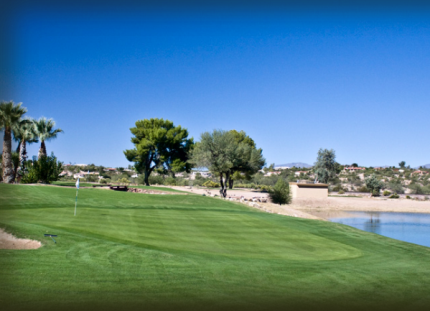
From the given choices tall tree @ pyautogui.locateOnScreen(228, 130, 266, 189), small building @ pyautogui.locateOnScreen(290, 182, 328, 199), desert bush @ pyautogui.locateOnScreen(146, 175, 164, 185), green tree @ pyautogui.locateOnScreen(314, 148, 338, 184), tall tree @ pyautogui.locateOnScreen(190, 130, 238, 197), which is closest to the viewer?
tall tree @ pyautogui.locateOnScreen(190, 130, 238, 197)

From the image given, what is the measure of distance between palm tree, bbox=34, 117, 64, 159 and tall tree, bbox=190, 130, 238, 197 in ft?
53.0

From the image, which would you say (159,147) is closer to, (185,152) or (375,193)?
(185,152)

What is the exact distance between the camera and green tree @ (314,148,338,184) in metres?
72.4

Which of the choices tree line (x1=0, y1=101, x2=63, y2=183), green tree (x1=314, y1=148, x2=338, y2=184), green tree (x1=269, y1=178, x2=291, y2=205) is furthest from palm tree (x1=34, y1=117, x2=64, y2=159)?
green tree (x1=314, y1=148, x2=338, y2=184)

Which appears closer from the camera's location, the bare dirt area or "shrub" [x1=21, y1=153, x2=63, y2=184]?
"shrub" [x1=21, y1=153, x2=63, y2=184]

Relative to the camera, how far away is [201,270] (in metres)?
7.97

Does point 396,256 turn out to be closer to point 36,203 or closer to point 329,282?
point 329,282

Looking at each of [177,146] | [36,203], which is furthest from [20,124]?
[177,146]

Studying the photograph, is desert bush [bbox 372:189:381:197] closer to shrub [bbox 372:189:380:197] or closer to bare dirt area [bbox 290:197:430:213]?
shrub [bbox 372:189:380:197]

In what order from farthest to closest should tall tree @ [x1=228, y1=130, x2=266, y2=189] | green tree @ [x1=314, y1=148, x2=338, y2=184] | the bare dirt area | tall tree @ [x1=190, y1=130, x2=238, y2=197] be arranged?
green tree @ [x1=314, y1=148, x2=338, y2=184]
the bare dirt area
tall tree @ [x1=228, y1=130, x2=266, y2=189]
tall tree @ [x1=190, y1=130, x2=238, y2=197]

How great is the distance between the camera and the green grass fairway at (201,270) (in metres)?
5.75

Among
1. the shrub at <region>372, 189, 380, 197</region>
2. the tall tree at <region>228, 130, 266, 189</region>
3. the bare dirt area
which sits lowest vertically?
the bare dirt area

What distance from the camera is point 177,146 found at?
2163 inches

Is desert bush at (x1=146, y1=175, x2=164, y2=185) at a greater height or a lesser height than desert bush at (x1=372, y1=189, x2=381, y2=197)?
greater
